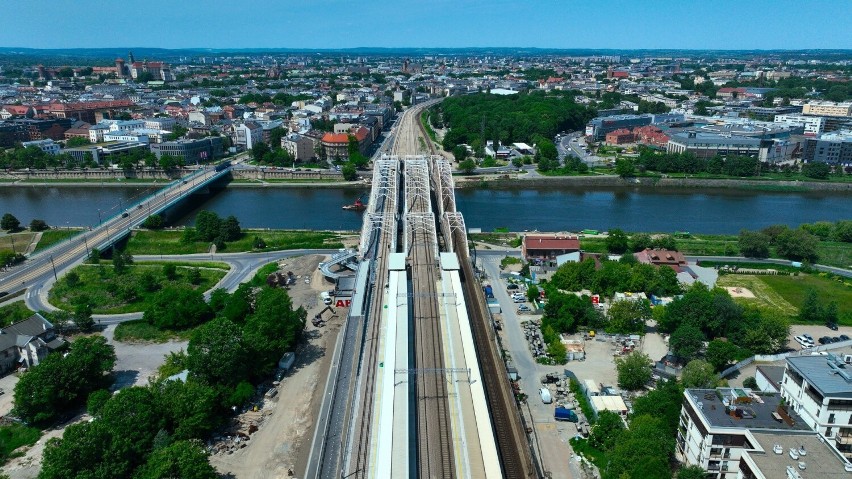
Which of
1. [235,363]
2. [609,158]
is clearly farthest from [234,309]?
[609,158]

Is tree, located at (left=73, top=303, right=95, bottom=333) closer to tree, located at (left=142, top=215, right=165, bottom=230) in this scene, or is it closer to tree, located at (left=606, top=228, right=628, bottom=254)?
tree, located at (left=142, top=215, right=165, bottom=230)

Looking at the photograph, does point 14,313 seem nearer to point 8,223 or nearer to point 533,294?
point 8,223

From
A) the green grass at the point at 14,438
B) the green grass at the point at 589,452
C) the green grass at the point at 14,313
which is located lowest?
the green grass at the point at 14,438

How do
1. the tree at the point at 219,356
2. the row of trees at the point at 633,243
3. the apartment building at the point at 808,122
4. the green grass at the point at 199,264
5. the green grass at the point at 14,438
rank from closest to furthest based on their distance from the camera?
the green grass at the point at 14,438 → the tree at the point at 219,356 → the green grass at the point at 199,264 → the row of trees at the point at 633,243 → the apartment building at the point at 808,122

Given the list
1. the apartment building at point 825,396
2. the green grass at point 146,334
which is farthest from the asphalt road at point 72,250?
the apartment building at point 825,396

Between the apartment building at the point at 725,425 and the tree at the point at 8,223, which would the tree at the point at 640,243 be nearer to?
the apartment building at the point at 725,425

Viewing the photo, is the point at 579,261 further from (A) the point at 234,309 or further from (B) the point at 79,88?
(B) the point at 79,88

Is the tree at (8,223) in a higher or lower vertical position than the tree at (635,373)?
higher
